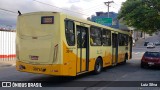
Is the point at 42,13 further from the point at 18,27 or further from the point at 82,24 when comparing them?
the point at 82,24

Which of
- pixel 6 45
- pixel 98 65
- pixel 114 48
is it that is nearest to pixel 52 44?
pixel 98 65

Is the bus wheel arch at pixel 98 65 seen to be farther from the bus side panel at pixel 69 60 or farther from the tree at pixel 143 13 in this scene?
the tree at pixel 143 13

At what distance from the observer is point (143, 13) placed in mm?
21703

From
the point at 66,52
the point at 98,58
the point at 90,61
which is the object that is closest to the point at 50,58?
the point at 66,52

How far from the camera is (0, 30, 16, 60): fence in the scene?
24812mm

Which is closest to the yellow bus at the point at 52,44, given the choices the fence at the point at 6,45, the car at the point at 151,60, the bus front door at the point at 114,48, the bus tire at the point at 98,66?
the bus tire at the point at 98,66

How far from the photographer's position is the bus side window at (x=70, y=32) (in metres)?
11.8

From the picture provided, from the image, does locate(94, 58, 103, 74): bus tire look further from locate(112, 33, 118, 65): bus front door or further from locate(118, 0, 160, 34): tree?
locate(118, 0, 160, 34): tree

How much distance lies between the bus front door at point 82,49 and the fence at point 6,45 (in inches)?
518

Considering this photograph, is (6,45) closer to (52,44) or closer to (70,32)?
(70,32)

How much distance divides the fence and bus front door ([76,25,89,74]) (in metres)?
13.2

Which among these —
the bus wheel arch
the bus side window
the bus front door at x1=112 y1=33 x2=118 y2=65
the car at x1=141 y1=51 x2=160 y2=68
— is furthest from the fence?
the bus side window

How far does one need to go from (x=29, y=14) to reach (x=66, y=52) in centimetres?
246

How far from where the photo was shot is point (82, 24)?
1333 centimetres
